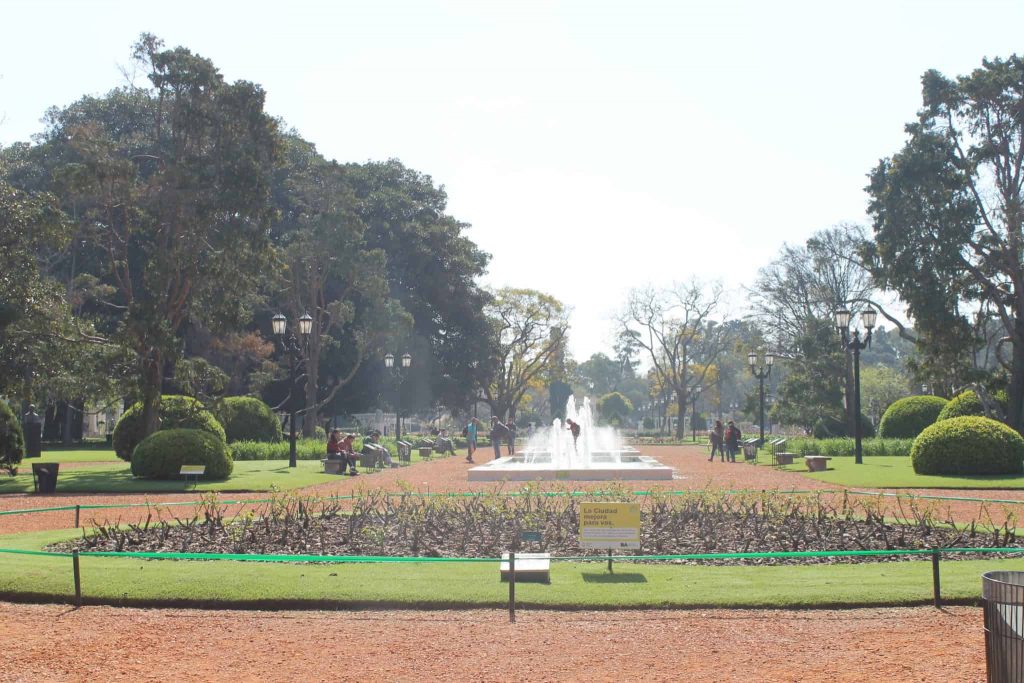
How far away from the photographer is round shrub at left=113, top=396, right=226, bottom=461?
92.3 ft

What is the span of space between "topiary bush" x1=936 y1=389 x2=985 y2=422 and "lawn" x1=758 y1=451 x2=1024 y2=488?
11.6 feet

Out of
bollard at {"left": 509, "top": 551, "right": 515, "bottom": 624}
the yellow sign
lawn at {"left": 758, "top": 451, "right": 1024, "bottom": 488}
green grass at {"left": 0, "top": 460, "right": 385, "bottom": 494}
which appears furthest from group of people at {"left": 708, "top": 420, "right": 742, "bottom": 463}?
bollard at {"left": 509, "top": 551, "right": 515, "bottom": 624}

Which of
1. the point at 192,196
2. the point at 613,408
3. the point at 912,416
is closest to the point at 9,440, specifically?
the point at 192,196

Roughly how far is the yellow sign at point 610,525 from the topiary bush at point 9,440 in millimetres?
21238

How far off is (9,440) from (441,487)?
1296cm

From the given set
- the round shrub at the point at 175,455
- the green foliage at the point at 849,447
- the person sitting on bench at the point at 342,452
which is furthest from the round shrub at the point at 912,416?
the round shrub at the point at 175,455

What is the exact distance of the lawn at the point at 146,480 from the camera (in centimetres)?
2198

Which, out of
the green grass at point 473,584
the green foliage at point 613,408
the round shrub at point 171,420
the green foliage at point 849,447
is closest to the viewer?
the green grass at point 473,584

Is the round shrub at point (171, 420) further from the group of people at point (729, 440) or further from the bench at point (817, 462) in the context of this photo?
the group of people at point (729, 440)

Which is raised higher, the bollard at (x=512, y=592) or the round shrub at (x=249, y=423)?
the round shrub at (x=249, y=423)

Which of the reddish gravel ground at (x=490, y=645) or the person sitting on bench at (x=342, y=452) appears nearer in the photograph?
the reddish gravel ground at (x=490, y=645)

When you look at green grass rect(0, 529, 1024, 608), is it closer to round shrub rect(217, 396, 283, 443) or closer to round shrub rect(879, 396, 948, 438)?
round shrub rect(217, 396, 283, 443)

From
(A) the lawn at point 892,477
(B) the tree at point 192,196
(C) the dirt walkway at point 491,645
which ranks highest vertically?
(B) the tree at point 192,196

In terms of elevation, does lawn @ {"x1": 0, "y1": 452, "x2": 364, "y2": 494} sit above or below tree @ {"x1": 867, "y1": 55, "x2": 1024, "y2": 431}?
below
